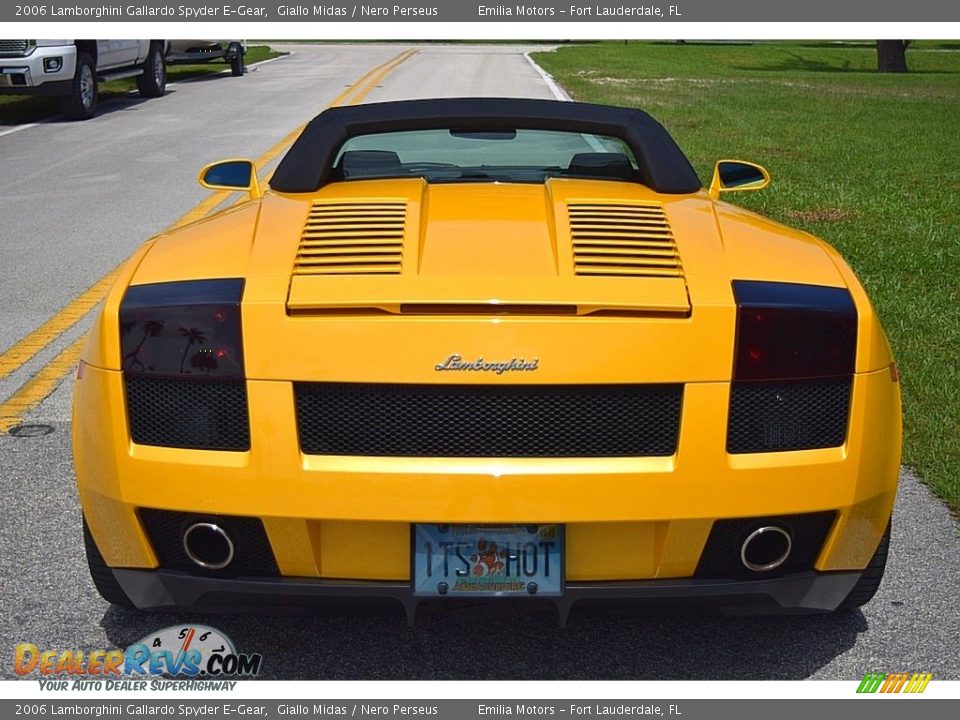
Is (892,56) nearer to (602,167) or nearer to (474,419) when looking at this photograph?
(602,167)

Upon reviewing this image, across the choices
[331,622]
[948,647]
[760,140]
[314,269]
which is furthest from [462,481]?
[760,140]

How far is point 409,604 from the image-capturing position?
2832mm

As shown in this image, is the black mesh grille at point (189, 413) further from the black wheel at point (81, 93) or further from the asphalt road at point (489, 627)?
the black wheel at point (81, 93)

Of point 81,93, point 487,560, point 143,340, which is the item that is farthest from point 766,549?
point 81,93

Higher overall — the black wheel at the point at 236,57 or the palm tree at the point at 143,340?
the palm tree at the point at 143,340

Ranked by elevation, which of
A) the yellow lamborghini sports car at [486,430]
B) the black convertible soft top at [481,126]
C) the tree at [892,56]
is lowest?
the tree at [892,56]

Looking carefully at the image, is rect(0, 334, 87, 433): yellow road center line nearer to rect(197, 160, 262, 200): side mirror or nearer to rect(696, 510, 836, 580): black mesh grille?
rect(197, 160, 262, 200): side mirror

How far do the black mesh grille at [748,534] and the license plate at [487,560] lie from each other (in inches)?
13.4

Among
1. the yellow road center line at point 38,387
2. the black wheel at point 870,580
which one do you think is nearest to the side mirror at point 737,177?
the black wheel at point 870,580

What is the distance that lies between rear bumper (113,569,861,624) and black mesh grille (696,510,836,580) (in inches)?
0.8

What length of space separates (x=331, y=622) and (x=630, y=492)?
3.64 feet

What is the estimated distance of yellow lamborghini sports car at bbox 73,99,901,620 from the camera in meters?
2.74

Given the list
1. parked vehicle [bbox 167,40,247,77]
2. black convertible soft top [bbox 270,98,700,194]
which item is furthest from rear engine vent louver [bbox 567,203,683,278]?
parked vehicle [bbox 167,40,247,77]

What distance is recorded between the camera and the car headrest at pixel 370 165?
4270mm
